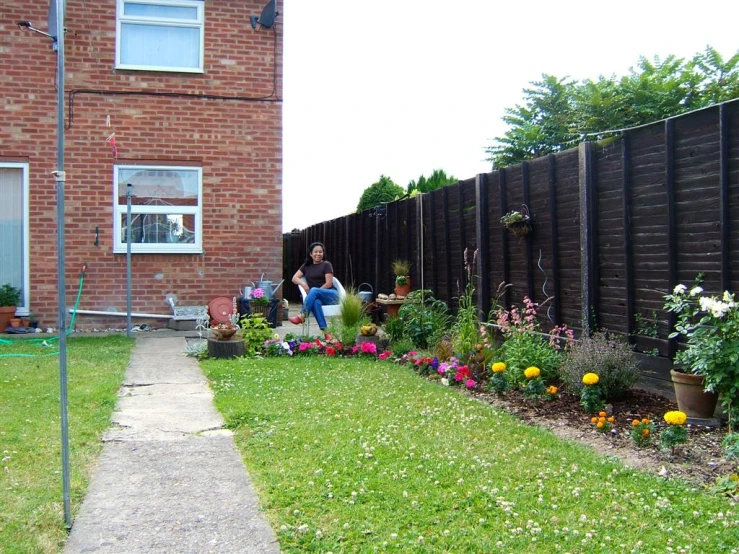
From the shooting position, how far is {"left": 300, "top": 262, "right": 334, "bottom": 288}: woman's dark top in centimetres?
1054

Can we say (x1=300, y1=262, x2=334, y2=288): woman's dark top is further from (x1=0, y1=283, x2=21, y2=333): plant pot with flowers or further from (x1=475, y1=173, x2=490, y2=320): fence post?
(x1=0, y1=283, x2=21, y2=333): plant pot with flowers

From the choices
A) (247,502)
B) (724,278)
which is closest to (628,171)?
(724,278)

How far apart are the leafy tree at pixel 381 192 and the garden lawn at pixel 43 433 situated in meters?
12.0

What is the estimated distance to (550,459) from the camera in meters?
4.18

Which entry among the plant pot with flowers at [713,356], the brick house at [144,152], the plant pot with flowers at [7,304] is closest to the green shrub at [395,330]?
the brick house at [144,152]

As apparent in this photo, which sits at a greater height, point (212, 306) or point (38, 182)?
point (38, 182)

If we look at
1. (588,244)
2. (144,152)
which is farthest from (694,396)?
(144,152)

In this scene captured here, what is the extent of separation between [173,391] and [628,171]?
435cm

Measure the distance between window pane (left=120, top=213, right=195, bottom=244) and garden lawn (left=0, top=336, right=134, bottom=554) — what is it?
10.0 feet

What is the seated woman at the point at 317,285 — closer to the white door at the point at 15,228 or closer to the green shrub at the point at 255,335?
the green shrub at the point at 255,335

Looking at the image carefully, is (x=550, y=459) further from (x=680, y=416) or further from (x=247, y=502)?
(x=247, y=502)

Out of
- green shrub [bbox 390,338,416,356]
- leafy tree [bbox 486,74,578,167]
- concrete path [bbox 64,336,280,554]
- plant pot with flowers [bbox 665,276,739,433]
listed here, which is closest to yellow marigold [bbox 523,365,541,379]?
plant pot with flowers [bbox 665,276,739,433]

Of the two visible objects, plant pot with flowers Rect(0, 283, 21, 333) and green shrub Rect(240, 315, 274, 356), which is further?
plant pot with flowers Rect(0, 283, 21, 333)

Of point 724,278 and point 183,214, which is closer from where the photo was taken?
point 724,278
